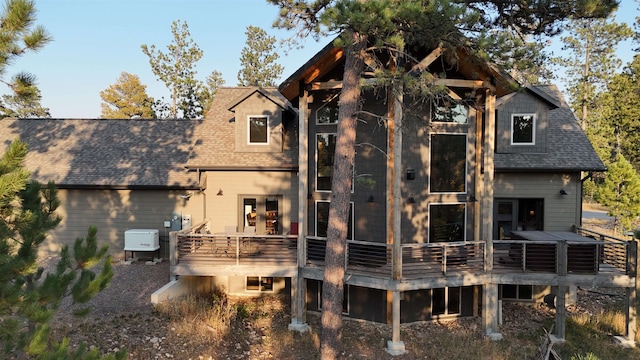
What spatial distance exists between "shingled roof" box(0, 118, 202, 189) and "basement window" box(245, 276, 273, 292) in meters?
4.14

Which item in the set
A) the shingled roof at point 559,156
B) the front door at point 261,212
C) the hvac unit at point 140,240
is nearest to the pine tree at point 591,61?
the shingled roof at point 559,156

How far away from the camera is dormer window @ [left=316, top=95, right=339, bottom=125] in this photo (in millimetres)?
11258

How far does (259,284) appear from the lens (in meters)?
13.1

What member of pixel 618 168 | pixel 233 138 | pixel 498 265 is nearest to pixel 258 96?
pixel 233 138

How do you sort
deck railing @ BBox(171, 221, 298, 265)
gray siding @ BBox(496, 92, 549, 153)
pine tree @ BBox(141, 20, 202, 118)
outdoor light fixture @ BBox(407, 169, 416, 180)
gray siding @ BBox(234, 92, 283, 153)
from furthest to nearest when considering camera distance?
pine tree @ BBox(141, 20, 202, 118), gray siding @ BBox(234, 92, 283, 153), gray siding @ BBox(496, 92, 549, 153), deck railing @ BBox(171, 221, 298, 265), outdoor light fixture @ BBox(407, 169, 416, 180)

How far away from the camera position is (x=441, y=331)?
10242 mm

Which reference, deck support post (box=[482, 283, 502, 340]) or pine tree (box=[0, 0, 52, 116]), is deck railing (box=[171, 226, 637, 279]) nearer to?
deck support post (box=[482, 283, 502, 340])

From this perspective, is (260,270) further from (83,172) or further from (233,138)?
(83,172)

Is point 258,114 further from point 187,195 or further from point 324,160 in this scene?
point 187,195

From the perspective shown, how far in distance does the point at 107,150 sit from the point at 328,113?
1038 centimetres

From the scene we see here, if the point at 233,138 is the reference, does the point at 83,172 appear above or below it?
below

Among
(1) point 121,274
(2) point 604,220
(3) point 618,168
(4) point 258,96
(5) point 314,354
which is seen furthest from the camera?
(2) point 604,220

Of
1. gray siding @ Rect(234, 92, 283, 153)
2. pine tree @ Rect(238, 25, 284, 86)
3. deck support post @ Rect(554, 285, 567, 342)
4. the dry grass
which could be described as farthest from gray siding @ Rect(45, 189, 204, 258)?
pine tree @ Rect(238, 25, 284, 86)

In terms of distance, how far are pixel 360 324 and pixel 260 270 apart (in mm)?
3298
